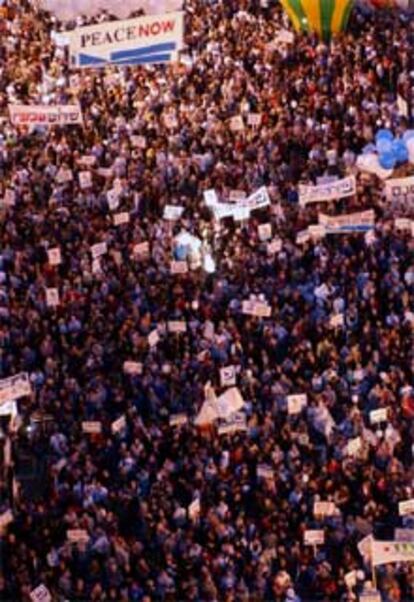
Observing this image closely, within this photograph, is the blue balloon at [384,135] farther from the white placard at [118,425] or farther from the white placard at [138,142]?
the white placard at [118,425]

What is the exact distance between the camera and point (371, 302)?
1161 inches

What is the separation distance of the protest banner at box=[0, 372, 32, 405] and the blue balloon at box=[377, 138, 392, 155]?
9054mm

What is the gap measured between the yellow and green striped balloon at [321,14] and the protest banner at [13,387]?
40.2 ft

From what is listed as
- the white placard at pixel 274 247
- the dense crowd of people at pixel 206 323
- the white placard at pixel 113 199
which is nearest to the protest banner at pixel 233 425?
the dense crowd of people at pixel 206 323

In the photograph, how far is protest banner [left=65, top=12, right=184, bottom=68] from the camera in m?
27.2

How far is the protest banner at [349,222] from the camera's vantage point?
101ft

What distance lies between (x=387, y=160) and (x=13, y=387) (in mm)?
9286

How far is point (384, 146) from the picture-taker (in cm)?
3291

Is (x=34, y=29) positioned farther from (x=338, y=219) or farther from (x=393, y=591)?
(x=393, y=591)

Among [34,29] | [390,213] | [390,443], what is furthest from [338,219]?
[34,29]

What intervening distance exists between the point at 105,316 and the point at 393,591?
275 inches

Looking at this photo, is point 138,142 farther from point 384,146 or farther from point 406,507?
point 406,507

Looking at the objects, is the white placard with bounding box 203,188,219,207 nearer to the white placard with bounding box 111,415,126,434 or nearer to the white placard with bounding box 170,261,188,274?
the white placard with bounding box 170,261,188,274

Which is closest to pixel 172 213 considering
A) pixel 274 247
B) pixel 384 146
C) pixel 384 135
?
pixel 274 247
